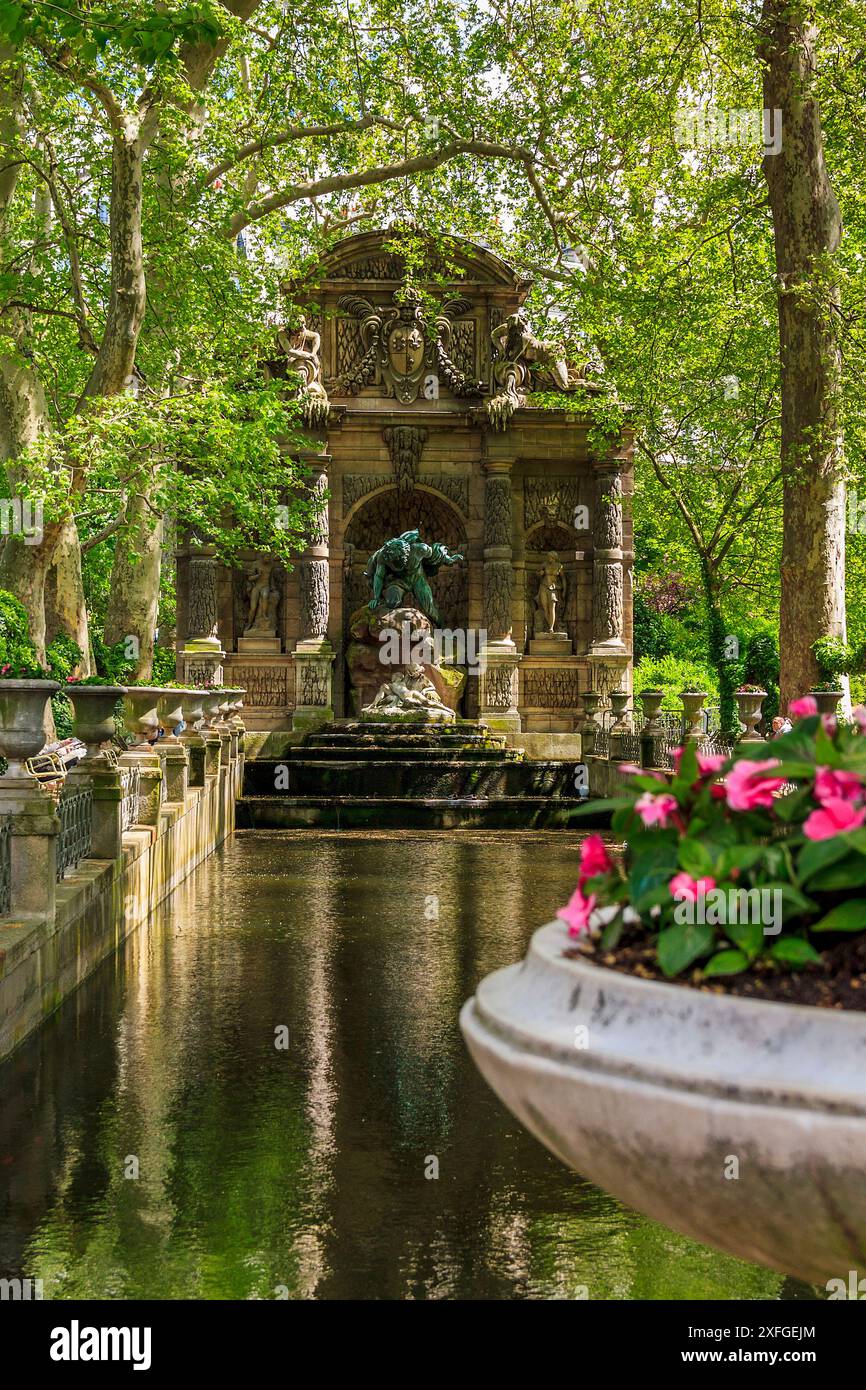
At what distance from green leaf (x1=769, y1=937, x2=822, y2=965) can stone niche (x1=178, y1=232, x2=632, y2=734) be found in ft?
84.1

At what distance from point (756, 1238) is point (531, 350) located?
27585 millimetres

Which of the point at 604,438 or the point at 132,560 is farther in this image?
the point at 604,438

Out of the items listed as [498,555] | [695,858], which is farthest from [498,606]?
[695,858]

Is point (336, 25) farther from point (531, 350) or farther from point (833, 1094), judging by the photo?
point (833, 1094)

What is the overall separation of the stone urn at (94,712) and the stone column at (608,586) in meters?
19.0

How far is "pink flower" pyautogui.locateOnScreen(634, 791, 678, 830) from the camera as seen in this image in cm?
276

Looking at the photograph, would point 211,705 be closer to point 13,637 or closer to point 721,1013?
point 13,637

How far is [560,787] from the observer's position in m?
22.9

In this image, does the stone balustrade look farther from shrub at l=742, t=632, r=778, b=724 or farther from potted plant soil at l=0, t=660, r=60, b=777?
shrub at l=742, t=632, r=778, b=724

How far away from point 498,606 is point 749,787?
84.9ft

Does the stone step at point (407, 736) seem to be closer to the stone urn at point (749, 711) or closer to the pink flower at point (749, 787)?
the stone urn at point (749, 711)

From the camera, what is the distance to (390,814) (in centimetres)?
2098

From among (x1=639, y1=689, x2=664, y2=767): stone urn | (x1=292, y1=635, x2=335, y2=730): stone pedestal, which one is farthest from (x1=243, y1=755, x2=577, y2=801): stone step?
(x1=292, y1=635, x2=335, y2=730): stone pedestal
